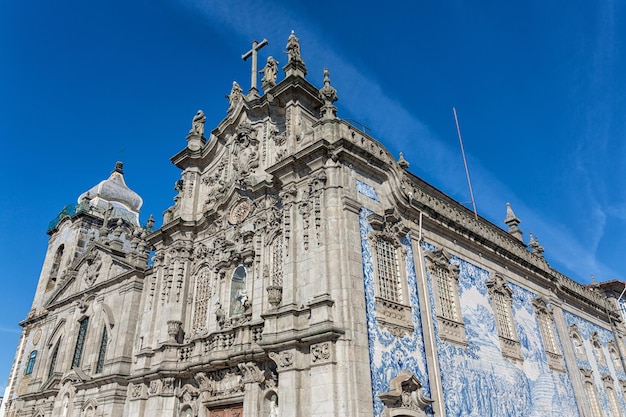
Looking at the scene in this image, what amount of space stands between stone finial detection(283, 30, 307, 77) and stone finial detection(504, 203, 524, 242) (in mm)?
14604

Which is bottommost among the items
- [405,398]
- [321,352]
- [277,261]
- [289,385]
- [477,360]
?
[405,398]

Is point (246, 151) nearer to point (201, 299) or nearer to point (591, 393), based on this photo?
point (201, 299)

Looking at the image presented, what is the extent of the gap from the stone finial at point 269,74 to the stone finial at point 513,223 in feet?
48.7

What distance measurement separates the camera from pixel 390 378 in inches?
488

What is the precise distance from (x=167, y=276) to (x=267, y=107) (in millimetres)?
7538

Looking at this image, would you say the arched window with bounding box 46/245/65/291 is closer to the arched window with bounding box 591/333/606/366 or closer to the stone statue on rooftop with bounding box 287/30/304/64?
the stone statue on rooftop with bounding box 287/30/304/64

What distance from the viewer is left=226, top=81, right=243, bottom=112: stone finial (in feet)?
65.3

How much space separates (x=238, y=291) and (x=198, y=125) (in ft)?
29.3

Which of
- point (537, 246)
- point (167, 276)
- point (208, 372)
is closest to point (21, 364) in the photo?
point (167, 276)

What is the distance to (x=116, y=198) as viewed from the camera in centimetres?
3466

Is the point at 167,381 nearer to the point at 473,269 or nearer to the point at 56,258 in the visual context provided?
the point at 473,269

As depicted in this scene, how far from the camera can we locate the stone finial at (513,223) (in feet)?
84.1

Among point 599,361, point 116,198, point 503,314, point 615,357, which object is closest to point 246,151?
point 503,314

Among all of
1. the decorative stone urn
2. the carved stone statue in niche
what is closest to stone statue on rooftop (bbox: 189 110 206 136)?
the carved stone statue in niche
